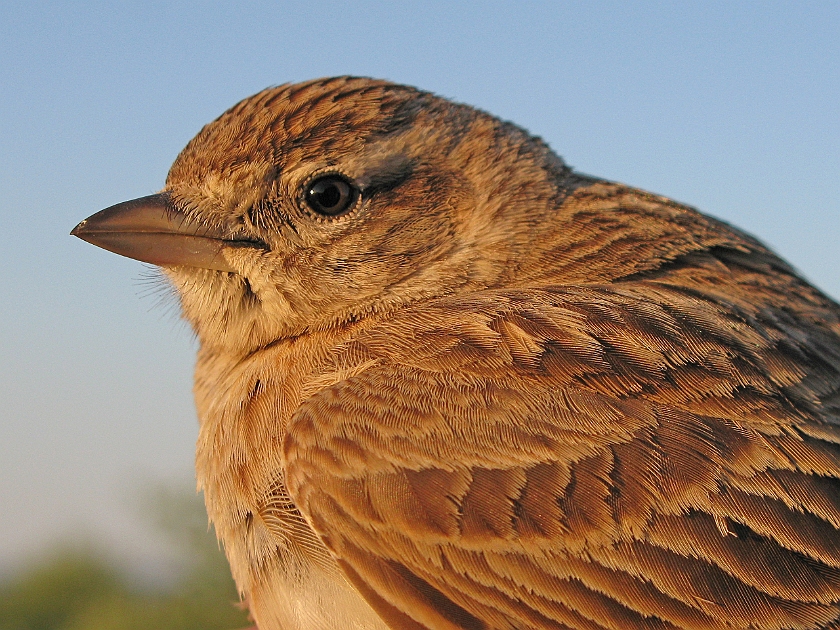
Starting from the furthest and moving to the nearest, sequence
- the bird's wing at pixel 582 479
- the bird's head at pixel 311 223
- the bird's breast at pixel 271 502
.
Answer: the bird's head at pixel 311 223 → the bird's breast at pixel 271 502 → the bird's wing at pixel 582 479

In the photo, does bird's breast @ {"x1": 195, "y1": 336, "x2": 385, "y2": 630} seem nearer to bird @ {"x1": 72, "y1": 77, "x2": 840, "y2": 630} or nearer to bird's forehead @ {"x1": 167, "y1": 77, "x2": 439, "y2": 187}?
bird @ {"x1": 72, "y1": 77, "x2": 840, "y2": 630}

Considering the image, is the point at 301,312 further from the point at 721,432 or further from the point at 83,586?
the point at 83,586

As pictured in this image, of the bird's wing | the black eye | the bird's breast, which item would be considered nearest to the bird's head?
the black eye

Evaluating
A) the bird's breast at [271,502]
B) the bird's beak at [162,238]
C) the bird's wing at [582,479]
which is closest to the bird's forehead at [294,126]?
the bird's beak at [162,238]

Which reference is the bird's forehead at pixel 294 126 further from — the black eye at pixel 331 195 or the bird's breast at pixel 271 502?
the bird's breast at pixel 271 502

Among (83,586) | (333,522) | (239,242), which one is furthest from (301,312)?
(83,586)

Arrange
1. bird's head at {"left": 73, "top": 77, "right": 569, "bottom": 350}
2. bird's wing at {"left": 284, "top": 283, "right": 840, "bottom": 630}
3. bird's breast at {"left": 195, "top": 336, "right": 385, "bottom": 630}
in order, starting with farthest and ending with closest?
bird's head at {"left": 73, "top": 77, "right": 569, "bottom": 350}
bird's breast at {"left": 195, "top": 336, "right": 385, "bottom": 630}
bird's wing at {"left": 284, "top": 283, "right": 840, "bottom": 630}
